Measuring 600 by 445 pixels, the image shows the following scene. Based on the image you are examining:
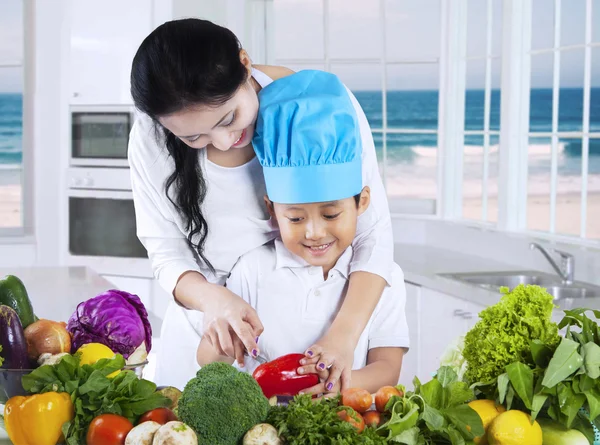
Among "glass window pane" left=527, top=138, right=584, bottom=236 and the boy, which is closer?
the boy

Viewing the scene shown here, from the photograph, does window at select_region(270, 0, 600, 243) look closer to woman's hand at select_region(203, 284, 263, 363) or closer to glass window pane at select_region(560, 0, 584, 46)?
glass window pane at select_region(560, 0, 584, 46)

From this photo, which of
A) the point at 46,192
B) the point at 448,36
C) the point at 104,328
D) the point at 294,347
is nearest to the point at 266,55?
the point at 448,36

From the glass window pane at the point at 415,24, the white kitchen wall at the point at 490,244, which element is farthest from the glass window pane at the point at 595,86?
the white kitchen wall at the point at 490,244

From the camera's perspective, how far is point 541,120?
14617mm

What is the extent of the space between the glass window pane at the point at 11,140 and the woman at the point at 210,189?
12.0ft

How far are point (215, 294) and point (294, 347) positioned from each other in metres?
0.30

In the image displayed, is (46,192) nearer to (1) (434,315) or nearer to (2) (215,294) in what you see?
(1) (434,315)

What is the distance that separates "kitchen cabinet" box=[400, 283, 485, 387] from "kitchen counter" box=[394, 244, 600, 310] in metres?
0.04

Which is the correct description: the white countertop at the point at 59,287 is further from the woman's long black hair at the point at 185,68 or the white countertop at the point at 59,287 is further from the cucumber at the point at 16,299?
the woman's long black hair at the point at 185,68

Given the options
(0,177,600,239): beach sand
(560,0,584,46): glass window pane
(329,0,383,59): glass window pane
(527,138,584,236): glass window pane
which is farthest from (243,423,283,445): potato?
(527,138,584,236): glass window pane

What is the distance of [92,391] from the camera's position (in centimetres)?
122

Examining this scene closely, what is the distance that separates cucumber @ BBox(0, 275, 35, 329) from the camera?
1462mm

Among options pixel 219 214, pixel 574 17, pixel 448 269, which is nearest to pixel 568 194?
pixel 574 17

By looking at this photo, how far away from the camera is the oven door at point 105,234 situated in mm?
4695
